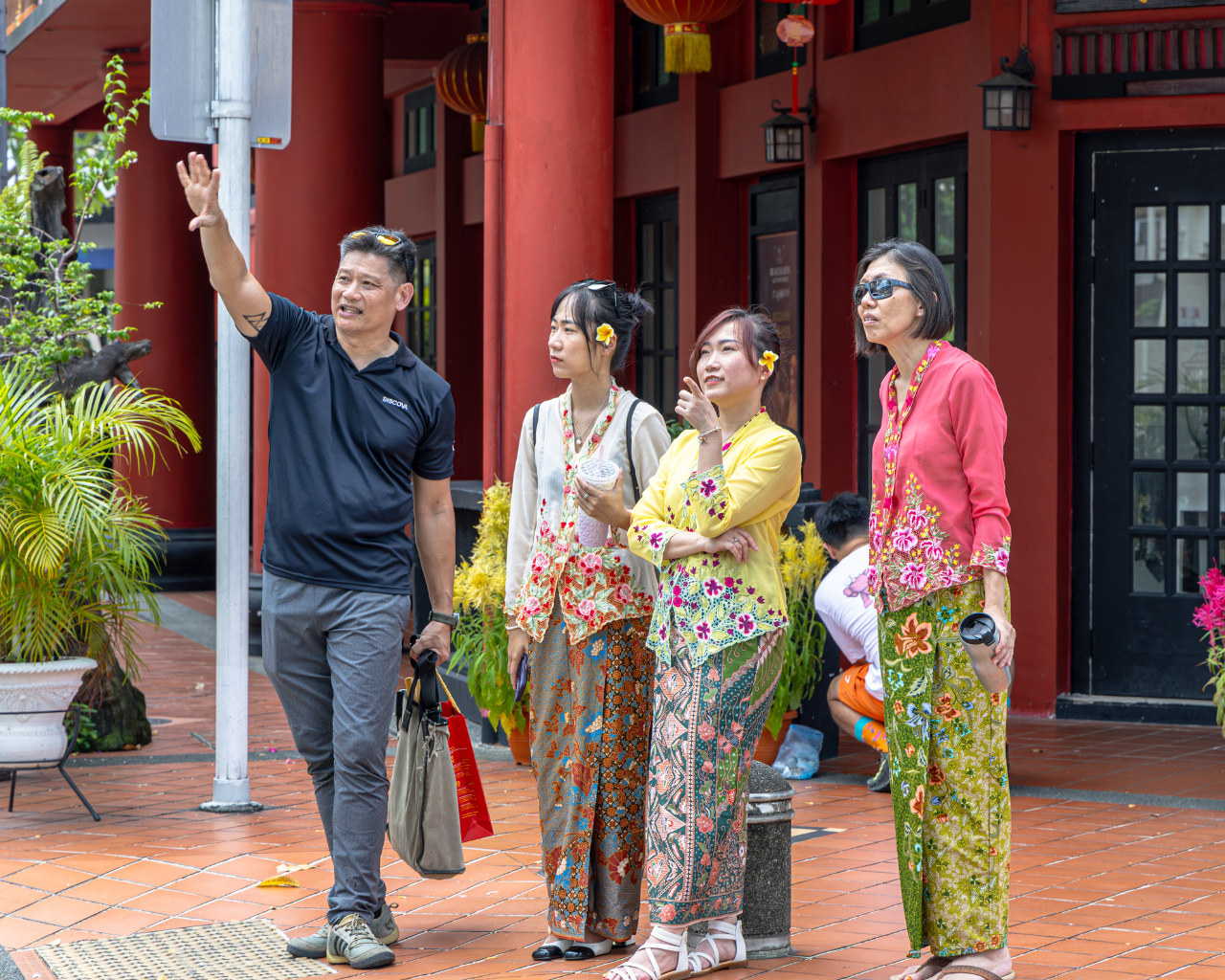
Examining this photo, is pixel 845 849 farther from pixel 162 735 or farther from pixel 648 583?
pixel 162 735

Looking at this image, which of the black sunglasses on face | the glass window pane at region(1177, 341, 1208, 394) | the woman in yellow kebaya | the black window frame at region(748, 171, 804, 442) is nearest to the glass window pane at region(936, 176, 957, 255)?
the black window frame at region(748, 171, 804, 442)

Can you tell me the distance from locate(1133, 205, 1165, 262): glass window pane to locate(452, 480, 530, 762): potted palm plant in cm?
329

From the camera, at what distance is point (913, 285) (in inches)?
156

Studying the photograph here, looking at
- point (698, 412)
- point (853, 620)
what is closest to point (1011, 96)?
point (853, 620)

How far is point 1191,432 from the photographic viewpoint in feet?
26.0

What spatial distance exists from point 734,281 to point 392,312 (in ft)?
20.6

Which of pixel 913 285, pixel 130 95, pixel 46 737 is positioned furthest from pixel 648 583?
pixel 130 95

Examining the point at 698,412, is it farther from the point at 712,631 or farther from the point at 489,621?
the point at 489,621

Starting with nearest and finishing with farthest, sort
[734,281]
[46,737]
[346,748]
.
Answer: [346,748], [46,737], [734,281]

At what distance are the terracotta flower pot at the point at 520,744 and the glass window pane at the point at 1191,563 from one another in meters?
3.29

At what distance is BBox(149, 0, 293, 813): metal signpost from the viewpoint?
6.03 meters

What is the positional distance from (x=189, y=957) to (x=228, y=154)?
9.86ft

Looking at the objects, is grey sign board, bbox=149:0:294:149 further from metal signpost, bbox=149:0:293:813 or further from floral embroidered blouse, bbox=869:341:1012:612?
floral embroidered blouse, bbox=869:341:1012:612

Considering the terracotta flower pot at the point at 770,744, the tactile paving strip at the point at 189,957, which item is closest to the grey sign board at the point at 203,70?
the tactile paving strip at the point at 189,957
